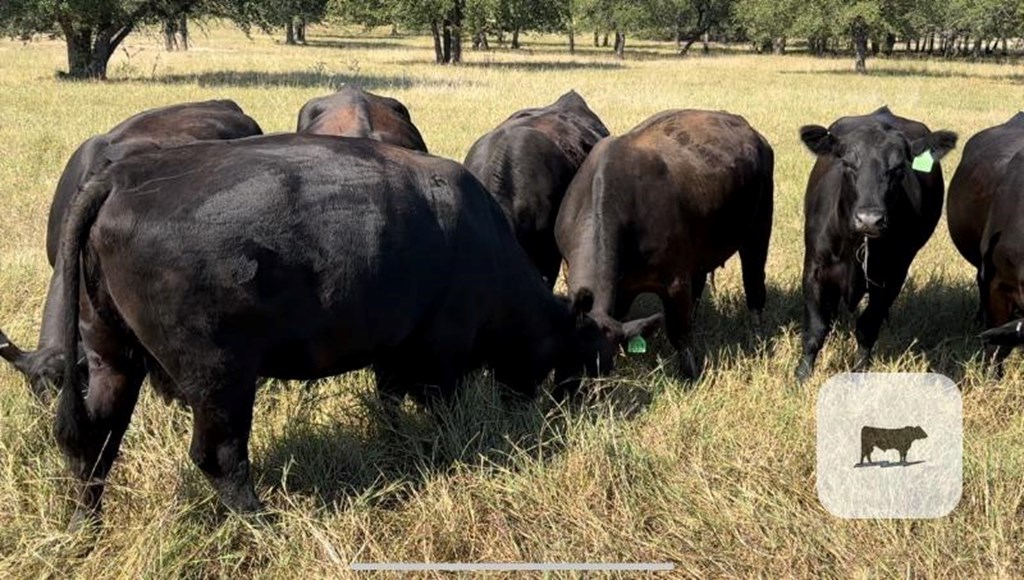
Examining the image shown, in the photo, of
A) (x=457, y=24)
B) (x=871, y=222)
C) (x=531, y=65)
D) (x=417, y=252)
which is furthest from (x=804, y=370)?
(x=457, y=24)

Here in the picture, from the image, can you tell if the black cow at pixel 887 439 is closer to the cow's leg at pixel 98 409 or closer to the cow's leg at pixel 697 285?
the cow's leg at pixel 697 285

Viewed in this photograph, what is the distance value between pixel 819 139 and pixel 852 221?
0.74 metres

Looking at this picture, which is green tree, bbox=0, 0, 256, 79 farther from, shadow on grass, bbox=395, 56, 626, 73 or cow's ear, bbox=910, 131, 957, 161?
cow's ear, bbox=910, 131, 957, 161

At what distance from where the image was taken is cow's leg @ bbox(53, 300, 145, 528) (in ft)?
11.7

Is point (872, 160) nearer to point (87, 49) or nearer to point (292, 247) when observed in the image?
point (292, 247)

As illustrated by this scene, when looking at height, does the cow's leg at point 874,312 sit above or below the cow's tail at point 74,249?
below

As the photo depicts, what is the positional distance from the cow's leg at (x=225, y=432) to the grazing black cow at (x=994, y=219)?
3.78 meters

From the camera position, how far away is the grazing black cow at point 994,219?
5.54 m

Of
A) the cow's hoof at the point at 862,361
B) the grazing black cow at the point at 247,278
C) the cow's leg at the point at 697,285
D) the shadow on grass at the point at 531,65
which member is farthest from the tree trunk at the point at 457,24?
the grazing black cow at the point at 247,278

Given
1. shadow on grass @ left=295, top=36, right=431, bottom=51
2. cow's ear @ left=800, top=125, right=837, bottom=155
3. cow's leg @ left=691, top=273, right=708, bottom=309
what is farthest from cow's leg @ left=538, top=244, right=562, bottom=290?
shadow on grass @ left=295, top=36, right=431, bottom=51

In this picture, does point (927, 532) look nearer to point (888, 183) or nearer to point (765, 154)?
point (888, 183)

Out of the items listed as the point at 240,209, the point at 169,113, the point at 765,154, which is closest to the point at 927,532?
the point at 240,209

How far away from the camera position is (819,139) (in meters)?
5.61

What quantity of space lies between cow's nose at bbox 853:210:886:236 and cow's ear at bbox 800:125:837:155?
76 centimetres
